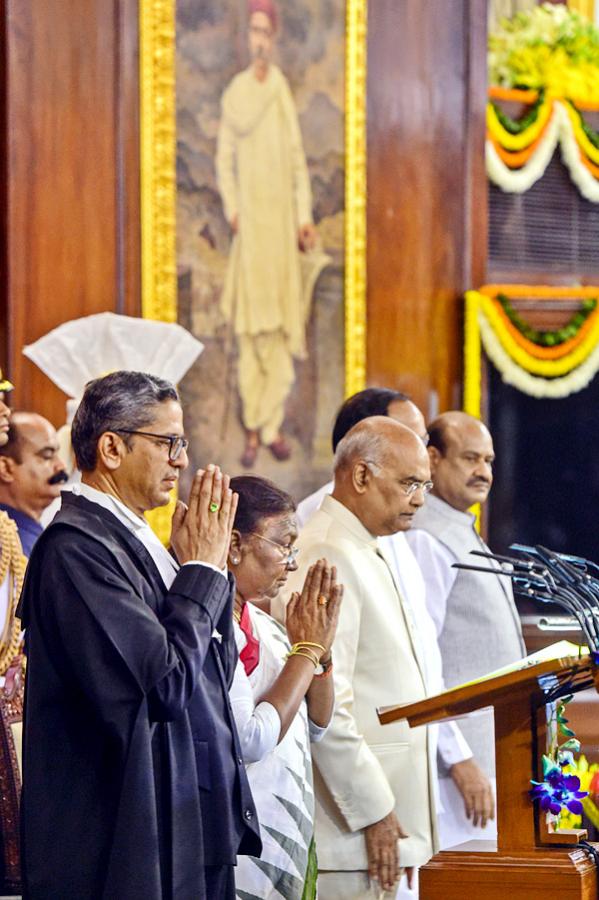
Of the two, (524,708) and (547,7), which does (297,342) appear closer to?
(547,7)

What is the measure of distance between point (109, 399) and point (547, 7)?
21.1 ft

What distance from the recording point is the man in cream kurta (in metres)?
3.89

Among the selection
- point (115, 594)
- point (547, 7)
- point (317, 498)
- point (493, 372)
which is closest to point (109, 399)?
point (115, 594)

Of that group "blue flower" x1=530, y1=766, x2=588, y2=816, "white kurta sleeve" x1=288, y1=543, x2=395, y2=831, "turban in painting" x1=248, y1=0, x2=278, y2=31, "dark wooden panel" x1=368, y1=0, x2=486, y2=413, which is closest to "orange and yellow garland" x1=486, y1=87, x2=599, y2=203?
"dark wooden panel" x1=368, y1=0, x2=486, y2=413

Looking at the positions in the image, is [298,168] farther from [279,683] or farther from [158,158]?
[279,683]

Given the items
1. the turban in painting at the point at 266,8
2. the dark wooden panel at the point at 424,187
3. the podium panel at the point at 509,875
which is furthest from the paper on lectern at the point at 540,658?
the turban in painting at the point at 266,8

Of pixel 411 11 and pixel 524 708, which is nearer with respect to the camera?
pixel 524 708

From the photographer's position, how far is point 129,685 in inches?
111

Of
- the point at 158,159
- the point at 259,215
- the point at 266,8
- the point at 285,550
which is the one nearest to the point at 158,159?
the point at 158,159

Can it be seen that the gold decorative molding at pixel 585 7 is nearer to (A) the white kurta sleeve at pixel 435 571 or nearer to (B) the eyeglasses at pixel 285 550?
(A) the white kurta sleeve at pixel 435 571

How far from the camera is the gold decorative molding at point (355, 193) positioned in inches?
313

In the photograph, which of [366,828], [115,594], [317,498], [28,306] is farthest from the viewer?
[28,306]

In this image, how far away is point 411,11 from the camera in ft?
26.7

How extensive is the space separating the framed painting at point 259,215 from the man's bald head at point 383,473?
3.24 m
